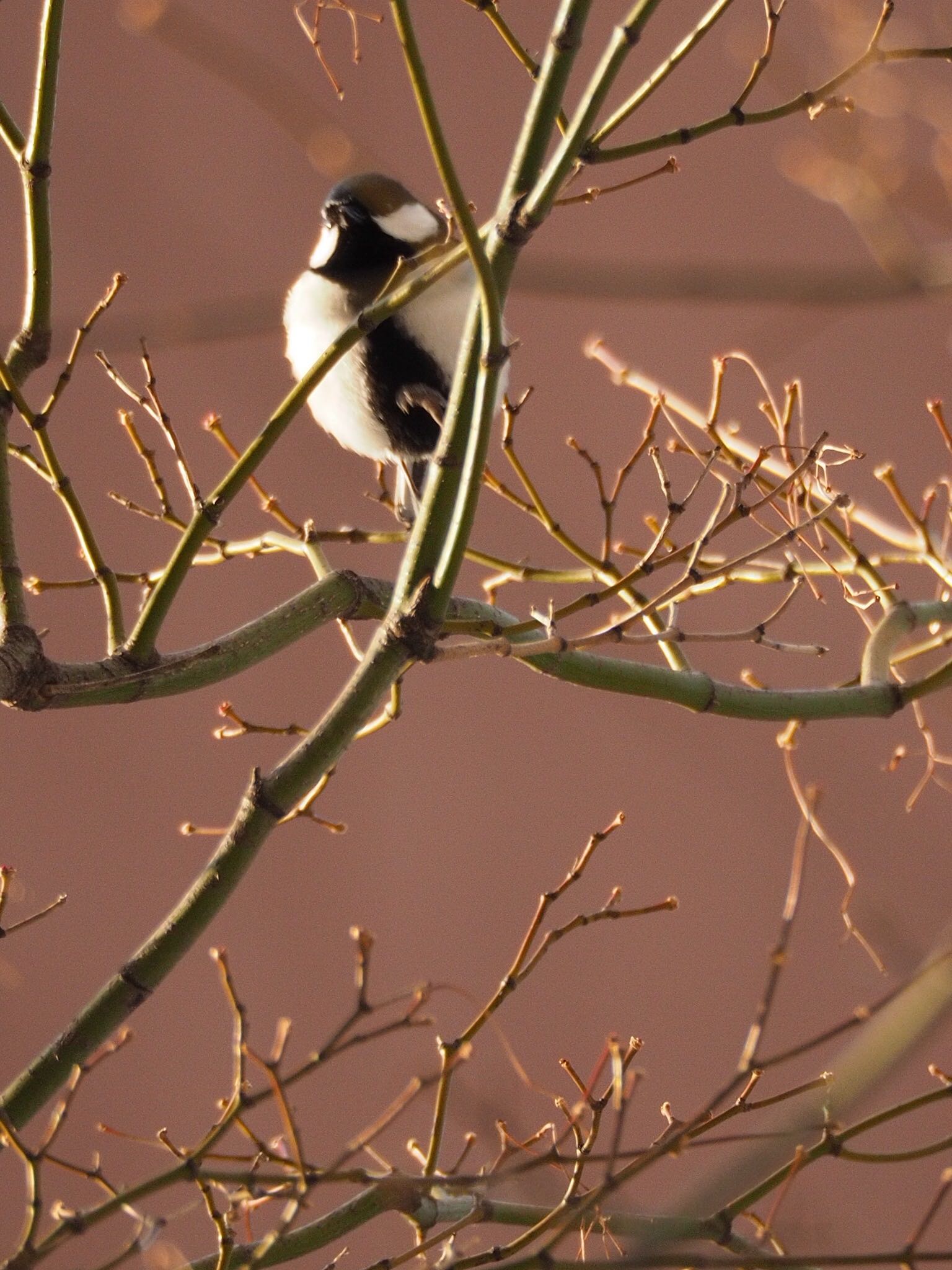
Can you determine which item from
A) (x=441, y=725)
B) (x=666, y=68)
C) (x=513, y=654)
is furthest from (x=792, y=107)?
(x=441, y=725)

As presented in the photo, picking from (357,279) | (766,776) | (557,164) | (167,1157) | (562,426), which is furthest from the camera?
(562,426)

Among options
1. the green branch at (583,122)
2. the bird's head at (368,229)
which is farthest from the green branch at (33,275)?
the bird's head at (368,229)

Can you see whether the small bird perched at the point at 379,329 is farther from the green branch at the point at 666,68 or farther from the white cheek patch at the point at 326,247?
the green branch at the point at 666,68

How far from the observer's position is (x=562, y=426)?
171cm

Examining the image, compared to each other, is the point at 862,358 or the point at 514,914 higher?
the point at 862,358

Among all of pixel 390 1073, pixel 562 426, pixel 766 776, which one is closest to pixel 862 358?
pixel 562 426

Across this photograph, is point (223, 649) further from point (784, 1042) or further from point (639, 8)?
point (784, 1042)

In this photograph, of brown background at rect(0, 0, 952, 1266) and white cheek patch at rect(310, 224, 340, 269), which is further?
brown background at rect(0, 0, 952, 1266)

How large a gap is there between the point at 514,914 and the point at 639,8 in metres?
1.28

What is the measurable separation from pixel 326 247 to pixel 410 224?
0.05 metres

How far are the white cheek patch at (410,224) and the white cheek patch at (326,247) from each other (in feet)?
0.09

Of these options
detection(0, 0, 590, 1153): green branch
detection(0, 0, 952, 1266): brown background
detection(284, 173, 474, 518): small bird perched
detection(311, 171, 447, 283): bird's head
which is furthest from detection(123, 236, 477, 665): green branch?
detection(0, 0, 952, 1266): brown background

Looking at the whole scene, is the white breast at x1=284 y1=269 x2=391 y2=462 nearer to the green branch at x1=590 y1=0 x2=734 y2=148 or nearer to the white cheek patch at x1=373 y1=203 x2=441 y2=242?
the white cheek patch at x1=373 y1=203 x2=441 y2=242

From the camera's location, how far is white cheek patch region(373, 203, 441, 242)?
81 cm
